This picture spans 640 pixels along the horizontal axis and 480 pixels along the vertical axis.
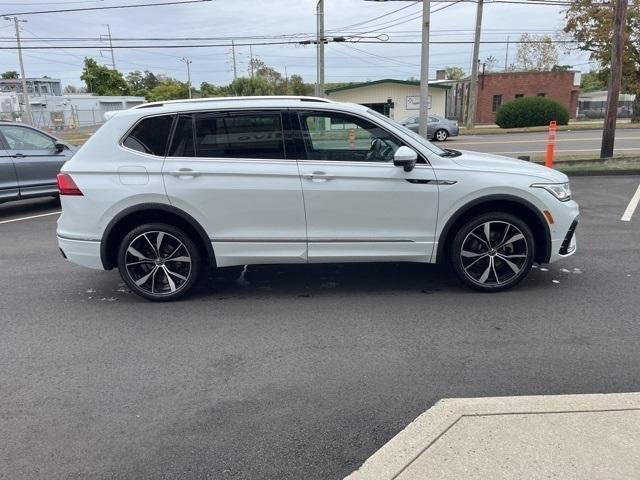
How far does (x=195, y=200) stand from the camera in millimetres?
4785

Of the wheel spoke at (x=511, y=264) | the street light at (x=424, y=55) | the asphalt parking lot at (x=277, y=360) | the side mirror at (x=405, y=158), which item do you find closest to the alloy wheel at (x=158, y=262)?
the asphalt parking lot at (x=277, y=360)

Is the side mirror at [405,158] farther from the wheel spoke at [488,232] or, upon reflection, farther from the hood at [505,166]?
the wheel spoke at [488,232]

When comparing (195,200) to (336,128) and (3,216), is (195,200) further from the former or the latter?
(3,216)

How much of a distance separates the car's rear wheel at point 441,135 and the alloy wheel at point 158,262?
25170 mm

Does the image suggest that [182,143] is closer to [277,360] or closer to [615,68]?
[277,360]

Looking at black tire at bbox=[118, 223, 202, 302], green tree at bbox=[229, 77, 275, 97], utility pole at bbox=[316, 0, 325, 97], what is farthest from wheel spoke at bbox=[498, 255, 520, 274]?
green tree at bbox=[229, 77, 275, 97]

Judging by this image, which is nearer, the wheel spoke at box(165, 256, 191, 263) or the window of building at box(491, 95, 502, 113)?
the wheel spoke at box(165, 256, 191, 263)

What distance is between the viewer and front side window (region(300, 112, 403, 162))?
4.87m

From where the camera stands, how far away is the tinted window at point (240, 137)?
4.86 metres

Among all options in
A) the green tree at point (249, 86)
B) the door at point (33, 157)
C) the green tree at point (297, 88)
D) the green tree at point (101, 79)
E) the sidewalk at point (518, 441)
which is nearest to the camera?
the sidewalk at point (518, 441)

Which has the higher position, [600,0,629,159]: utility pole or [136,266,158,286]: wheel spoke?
[600,0,629,159]: utility pole

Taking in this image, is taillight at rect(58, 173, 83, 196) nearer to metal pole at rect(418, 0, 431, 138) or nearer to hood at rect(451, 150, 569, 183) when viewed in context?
hood at rect(451, 150, 569, 183)

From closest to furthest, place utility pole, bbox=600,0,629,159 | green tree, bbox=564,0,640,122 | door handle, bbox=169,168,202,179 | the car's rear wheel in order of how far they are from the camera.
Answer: door handle, bbox=169,168,202,179 < utility pole, bbox=600,0,629,159 < the car's rear wheel < green tree, bbox=564,0,640,122

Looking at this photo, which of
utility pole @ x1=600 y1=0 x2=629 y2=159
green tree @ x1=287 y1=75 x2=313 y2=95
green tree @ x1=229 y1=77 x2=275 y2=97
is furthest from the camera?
green tree @ x1=287 y1=75 x2=313 y2=95
